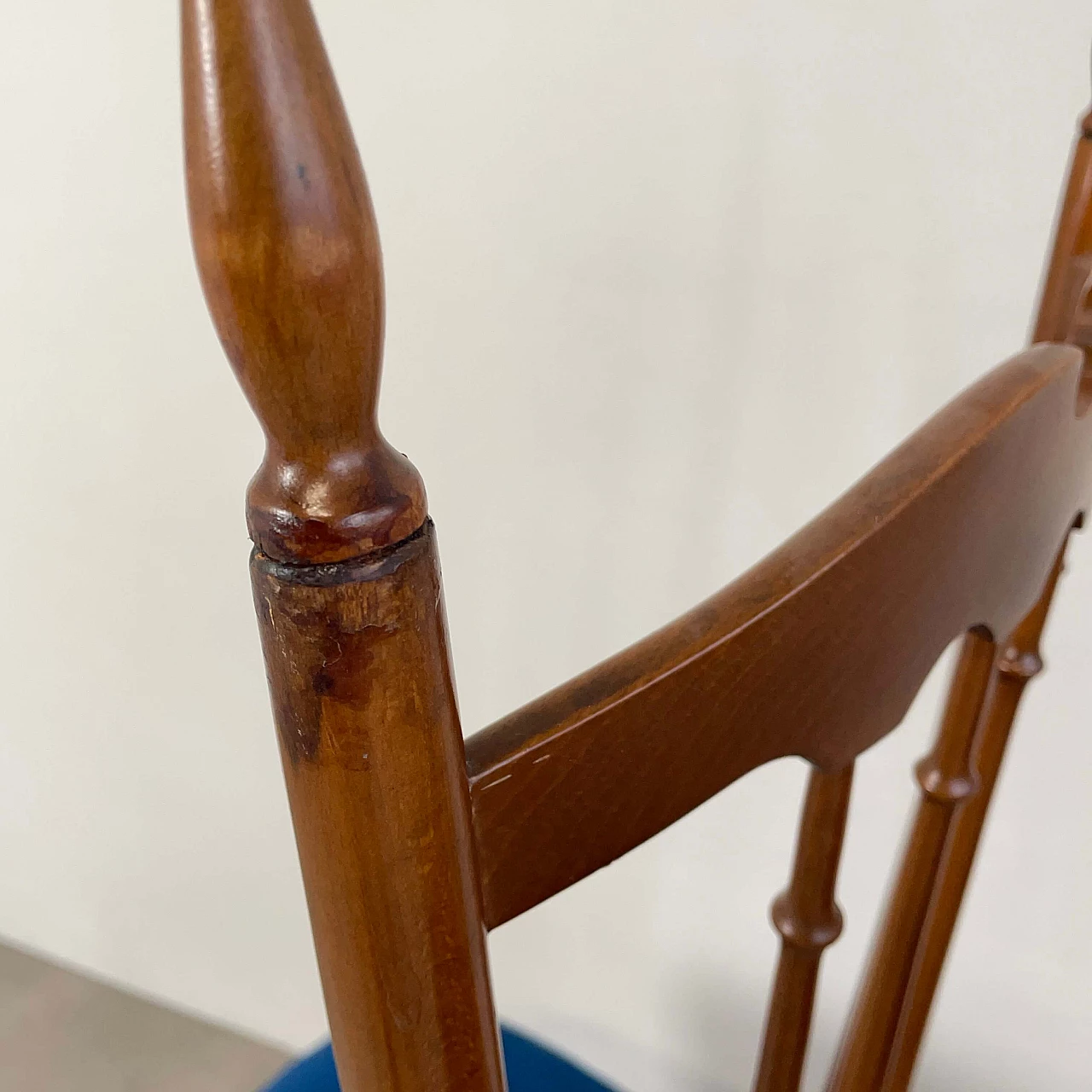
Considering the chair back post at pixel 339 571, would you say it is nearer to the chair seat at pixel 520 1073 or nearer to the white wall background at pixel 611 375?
the chair seat at pixel 520 1073

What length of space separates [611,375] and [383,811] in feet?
1.83

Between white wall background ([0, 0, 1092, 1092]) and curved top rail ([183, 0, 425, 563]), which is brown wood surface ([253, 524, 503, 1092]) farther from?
white wall background ([0, 0, 1092, 1092])

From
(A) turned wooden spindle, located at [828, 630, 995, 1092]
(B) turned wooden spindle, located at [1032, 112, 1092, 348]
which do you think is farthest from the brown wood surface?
(B) turned wooden spindle, located at [1032, 112, 1092, 348]

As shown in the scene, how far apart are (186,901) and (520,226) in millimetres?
951

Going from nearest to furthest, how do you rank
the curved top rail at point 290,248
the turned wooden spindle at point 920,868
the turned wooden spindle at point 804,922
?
the curved top rail at point 290,248
the turned wooden spindle at point 804,922
the turned wooden spindle at point 920,868

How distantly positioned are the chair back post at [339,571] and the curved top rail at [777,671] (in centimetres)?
2

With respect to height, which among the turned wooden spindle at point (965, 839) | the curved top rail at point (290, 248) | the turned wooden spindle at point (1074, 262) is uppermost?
the curved top rail at point (290, 248)

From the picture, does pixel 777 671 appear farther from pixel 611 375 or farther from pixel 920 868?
pixel 611 375

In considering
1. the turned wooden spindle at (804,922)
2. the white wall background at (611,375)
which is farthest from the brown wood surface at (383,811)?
the white wall background at (611,375)

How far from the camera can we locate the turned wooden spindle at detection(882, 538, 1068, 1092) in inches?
18.3

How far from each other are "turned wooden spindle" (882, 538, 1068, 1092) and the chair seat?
24 cm

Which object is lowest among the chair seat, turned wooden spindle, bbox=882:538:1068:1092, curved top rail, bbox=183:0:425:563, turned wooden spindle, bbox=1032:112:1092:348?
the chair seat

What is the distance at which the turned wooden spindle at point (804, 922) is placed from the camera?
0.33 m

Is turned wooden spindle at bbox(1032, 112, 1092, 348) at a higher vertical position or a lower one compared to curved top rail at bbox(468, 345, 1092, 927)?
higher
